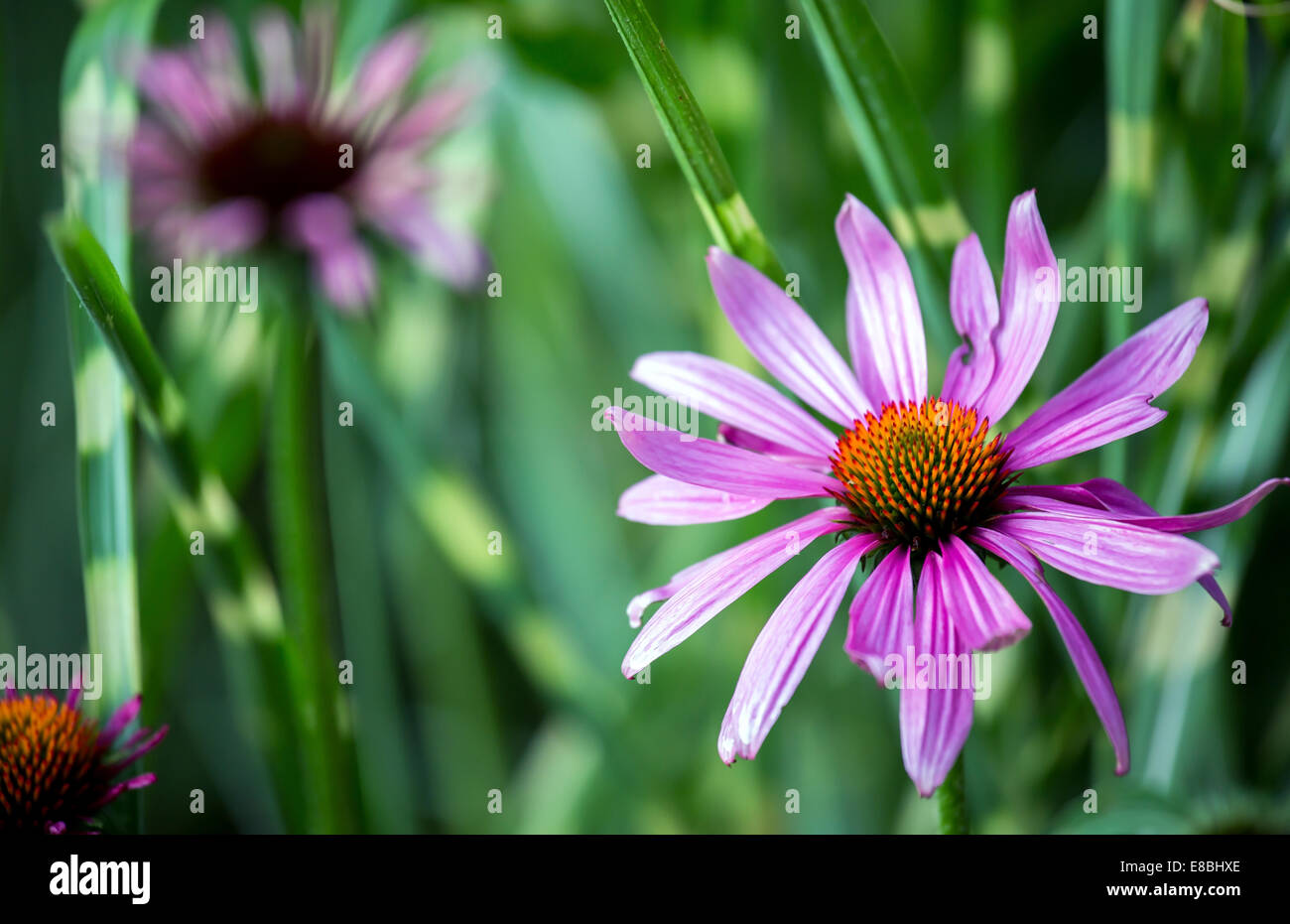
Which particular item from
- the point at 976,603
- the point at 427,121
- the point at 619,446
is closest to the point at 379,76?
the point at 427,121

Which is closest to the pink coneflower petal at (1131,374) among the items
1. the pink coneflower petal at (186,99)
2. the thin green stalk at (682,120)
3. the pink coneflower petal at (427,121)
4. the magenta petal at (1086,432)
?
the magenta petal at (1086,432)

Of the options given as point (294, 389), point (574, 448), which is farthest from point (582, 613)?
point (294, 389)

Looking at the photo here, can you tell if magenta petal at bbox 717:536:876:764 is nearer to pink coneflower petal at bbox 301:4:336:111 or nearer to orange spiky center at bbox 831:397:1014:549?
orange spiky center at bbox 831:397:1014:549

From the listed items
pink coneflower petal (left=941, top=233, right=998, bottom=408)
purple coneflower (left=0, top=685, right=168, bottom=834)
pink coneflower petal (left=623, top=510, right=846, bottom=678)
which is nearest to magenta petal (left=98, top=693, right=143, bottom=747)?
purple coneflower (left=0, top=685, right=168, bottom=834)

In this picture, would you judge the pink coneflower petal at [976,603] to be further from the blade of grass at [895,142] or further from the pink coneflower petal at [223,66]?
the pink coneflower petal at [223,66]

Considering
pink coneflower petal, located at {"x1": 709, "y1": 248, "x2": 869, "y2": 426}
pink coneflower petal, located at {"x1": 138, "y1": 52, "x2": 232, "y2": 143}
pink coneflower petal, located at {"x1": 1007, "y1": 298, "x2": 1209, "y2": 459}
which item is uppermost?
pink coneflower petal, located at {"x1": 138, "y1": 52, "x2": 232, "y2": 143}
